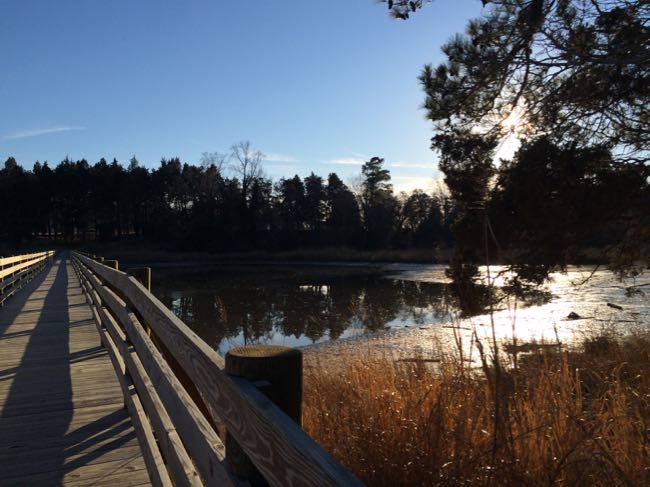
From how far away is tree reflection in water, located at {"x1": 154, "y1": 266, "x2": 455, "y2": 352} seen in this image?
56.0ft

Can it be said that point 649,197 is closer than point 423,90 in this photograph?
Yes

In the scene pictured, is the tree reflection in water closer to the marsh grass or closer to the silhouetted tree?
the marsh grass

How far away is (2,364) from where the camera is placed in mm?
6320

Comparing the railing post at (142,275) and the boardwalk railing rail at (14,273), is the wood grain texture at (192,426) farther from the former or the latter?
the boardwalk railing rail at (14,273)

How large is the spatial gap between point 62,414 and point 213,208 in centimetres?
6602

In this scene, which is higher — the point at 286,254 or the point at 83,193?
the point at 83,193

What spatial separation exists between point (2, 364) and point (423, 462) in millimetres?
5441

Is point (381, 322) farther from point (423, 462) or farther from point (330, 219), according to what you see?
point (330, 219)

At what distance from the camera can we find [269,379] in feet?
5.24

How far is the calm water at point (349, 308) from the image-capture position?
15.9 m

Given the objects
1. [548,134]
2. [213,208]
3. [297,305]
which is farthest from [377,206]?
[548,134]

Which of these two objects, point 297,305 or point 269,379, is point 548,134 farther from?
point 297,305

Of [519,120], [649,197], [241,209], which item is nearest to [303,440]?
[649,197]

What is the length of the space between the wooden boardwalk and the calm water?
2.60 metres
